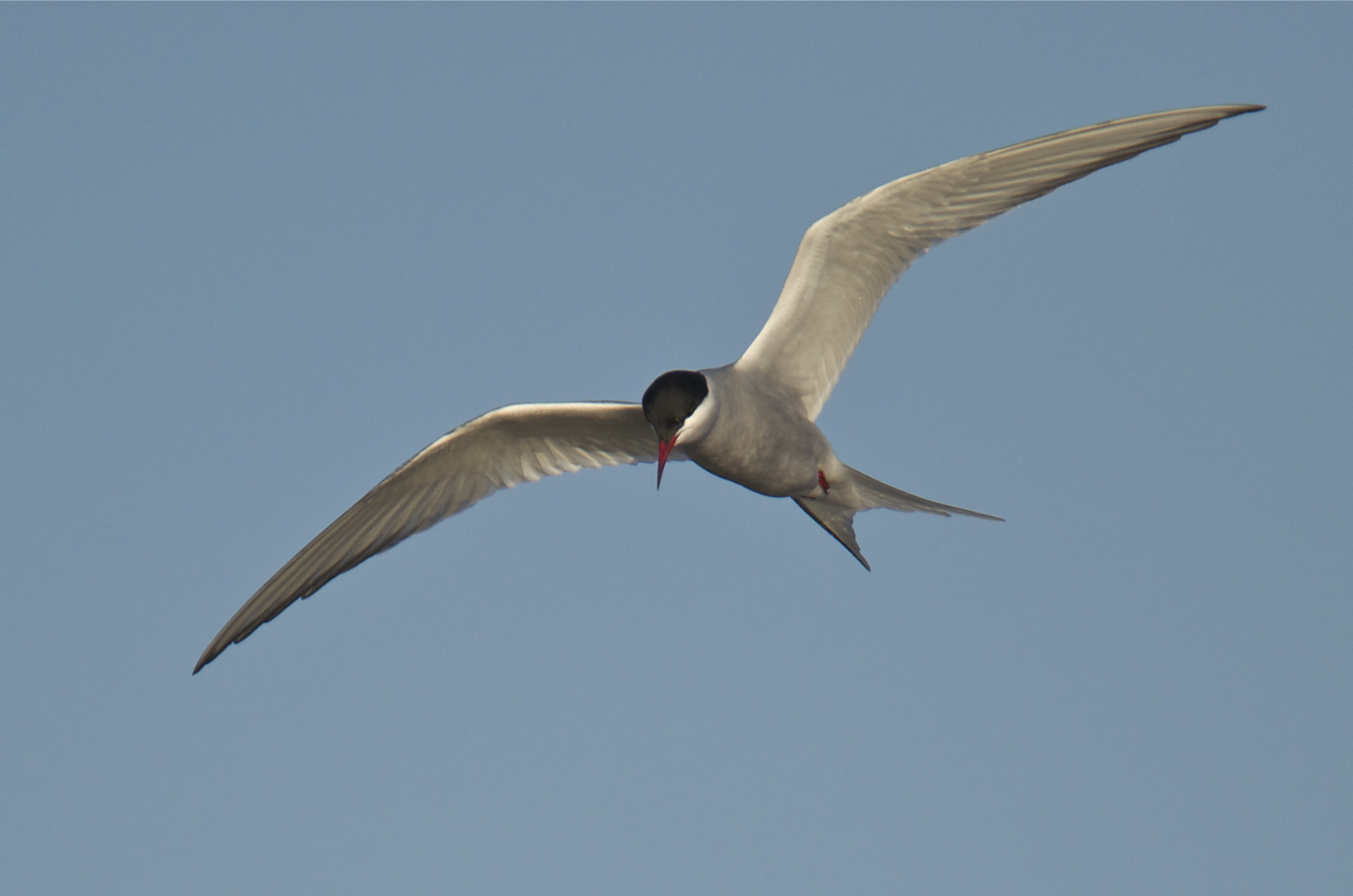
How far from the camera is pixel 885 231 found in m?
8.12

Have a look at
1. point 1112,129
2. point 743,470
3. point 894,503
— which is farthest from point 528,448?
point 1112,129

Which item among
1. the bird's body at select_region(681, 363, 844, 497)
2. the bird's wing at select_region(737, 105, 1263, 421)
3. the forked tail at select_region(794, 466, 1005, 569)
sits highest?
Result: the bird's wing at select_region(737, 105, 1263, 421)

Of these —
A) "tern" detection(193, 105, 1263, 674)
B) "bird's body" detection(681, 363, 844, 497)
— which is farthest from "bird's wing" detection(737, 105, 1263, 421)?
"bird's body" detection(681, 363, 844, 497)

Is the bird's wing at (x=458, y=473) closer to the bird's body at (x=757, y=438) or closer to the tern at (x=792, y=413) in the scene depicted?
the tern at (x=792, y=413)

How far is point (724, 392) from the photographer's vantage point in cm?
719

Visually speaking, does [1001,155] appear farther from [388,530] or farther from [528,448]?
[388,530]

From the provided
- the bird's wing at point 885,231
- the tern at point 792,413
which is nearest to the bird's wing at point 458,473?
the tern at point 792,413

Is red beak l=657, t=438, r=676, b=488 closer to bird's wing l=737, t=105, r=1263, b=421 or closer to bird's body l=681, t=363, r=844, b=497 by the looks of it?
bird's body l=681, t=363, r=844, b=497

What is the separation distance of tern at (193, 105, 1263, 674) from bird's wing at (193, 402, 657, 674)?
1 cm

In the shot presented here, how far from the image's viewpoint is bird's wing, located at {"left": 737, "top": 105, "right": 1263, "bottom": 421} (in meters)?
7.67

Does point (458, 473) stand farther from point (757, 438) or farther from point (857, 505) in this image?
point (857, 505)

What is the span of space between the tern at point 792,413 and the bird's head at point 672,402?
0.23 meters

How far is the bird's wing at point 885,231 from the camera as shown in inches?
302

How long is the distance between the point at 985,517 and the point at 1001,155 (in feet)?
7.78
